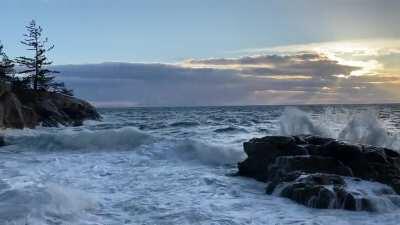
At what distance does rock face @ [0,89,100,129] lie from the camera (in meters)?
38.1

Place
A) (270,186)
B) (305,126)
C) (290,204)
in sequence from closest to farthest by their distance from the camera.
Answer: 1. (290,204)
2. (270,186)
3. (305,126)

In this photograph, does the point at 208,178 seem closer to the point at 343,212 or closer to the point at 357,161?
the point at 357,161

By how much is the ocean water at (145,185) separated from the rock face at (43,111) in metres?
9.55

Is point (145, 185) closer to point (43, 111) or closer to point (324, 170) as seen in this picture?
point (324, 170)

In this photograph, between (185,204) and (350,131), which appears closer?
(185,204)

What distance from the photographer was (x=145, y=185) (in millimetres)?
16344

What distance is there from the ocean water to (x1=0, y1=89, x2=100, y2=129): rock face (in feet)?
31.3

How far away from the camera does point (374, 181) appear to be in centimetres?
1544

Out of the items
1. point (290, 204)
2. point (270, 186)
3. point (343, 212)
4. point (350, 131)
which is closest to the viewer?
point (343, 212)

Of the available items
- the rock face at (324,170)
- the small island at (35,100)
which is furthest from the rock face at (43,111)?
the rock face at (324,170)

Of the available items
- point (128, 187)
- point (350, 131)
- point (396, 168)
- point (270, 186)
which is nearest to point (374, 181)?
point (396, 168)

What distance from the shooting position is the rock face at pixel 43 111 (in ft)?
125

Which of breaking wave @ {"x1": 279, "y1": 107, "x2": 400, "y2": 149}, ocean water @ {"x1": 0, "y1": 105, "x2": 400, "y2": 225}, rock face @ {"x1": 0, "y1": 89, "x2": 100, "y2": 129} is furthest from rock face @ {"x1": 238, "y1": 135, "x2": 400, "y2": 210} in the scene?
rock face @ {"x1": 0, "y1": 89, "x2": 100, "y2": 129}

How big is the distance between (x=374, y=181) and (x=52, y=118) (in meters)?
34.7
